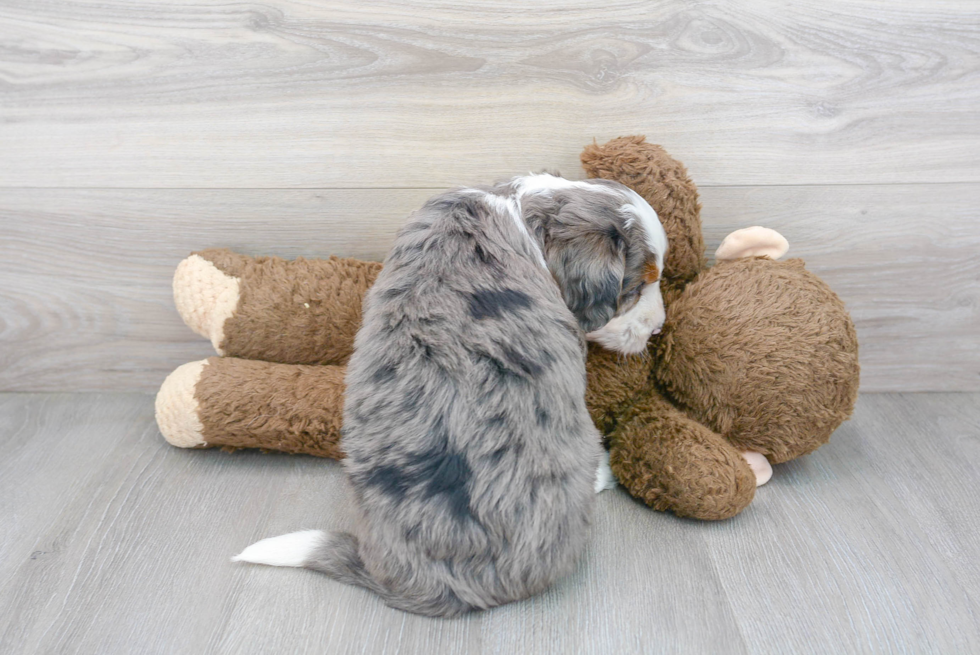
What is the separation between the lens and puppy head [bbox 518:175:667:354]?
5.27 feet

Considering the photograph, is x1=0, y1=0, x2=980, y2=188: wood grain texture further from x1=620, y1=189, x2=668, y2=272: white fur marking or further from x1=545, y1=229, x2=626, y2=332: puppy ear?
x1=545, y1=229, x2=626, y2=332: puppy ear

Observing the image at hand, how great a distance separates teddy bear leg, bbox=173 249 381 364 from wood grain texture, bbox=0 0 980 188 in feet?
0.84

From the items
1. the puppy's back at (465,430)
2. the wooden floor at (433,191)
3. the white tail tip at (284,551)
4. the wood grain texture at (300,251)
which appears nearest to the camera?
the puppy's back at (465,430)

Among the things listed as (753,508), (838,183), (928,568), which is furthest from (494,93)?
(928,568)

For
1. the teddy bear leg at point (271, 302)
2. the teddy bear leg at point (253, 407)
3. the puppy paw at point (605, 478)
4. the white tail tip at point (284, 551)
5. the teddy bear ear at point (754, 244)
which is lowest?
the puppy paw at point (605, 478)

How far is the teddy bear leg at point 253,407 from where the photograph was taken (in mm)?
1988

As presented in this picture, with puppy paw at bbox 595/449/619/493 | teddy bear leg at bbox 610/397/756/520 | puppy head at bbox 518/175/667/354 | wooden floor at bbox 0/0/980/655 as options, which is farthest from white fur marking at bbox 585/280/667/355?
wooden floor at bbox 0/0/980/655

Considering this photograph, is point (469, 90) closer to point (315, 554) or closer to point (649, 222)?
point (649, 222)

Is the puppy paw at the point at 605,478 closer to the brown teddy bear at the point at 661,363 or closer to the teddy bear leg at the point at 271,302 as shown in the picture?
the brown teddy bear at the point at 661,363

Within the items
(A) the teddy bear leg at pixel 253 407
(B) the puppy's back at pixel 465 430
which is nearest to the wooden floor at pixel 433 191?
(A) the teddy bear leg at pixel 253 407

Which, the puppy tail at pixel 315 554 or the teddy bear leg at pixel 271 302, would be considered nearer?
the puppy tail at pixel 315 554

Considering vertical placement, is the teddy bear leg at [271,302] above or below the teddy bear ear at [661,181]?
below

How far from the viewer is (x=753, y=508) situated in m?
1.90

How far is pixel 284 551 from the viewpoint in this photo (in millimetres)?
1659
